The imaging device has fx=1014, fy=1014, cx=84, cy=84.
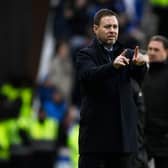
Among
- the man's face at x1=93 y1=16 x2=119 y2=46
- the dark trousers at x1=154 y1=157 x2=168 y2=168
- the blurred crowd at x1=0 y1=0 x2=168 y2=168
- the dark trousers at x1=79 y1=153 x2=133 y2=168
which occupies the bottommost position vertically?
the dark trousers at x1=79 y1=153 x2=133 y2=168

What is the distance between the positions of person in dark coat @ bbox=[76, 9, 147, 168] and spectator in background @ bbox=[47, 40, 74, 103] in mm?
8120

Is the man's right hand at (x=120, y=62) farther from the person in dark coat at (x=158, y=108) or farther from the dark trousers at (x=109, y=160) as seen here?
the person in dark coat at (x=158, y=108)

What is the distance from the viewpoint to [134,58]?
9.58 m

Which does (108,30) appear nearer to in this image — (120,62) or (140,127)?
(120,62)

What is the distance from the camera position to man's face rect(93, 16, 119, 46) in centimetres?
971

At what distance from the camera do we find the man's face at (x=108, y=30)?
971 centimetres

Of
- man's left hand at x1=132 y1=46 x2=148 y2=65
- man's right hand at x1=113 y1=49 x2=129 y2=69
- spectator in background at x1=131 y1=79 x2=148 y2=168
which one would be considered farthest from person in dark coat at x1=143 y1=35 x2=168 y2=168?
man's right hand at x1=113 y1=49 x2=129 y2=69

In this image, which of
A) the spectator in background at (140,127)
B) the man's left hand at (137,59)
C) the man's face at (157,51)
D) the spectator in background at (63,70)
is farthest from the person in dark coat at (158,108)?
the spectator in background at (63,70)

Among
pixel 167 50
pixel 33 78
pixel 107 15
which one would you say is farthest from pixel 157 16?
pixel 107 15

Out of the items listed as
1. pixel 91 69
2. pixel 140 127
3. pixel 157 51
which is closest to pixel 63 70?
pixel 157 51

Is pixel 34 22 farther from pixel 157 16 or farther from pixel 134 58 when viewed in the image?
pixel 134 58

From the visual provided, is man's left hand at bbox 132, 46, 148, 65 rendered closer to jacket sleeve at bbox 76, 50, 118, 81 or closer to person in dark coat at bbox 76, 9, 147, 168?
person in dark coat at bbox 76, 9, 147, 168

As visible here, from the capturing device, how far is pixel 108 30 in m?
9.73

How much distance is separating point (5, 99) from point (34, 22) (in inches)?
111
